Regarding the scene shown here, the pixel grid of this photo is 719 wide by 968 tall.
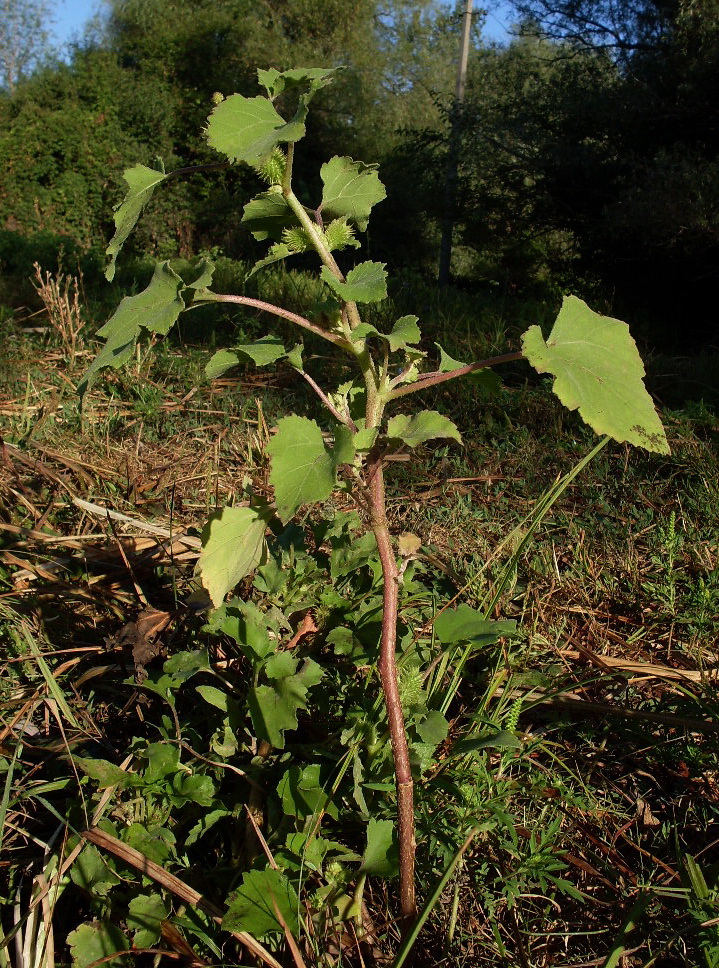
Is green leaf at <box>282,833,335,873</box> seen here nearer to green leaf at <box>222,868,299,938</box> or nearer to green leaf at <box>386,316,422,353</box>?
green leaf at <box>222,868,299,938</box>

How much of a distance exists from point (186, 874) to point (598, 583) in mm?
1154

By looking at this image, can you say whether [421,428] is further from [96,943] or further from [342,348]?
[96,943]

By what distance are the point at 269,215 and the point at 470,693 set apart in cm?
103

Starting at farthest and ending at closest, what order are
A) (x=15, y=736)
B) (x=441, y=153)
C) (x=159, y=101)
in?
(x=159, y=101), (x=441, y=153), (x=15, y=736)

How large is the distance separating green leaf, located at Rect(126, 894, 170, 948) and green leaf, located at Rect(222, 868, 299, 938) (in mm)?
130

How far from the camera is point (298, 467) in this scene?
853 millimetres

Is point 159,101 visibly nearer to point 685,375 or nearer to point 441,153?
point 441,153

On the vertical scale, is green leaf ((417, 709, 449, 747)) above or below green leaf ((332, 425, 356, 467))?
below

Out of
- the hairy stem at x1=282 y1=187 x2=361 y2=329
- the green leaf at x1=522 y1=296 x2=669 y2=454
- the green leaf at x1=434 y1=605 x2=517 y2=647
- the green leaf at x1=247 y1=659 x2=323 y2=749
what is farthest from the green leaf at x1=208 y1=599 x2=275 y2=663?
the green leaf at x1=522 y1=296 x2=669 y2=454

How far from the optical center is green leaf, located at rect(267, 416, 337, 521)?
0.82 meters

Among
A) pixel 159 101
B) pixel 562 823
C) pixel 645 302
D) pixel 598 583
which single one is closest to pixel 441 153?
pixel 645 302

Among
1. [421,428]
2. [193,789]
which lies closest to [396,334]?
[421,428]

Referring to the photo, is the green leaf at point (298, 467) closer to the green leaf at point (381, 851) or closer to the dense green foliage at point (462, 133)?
the green leaf at point (381, 851)

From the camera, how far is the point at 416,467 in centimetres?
255
